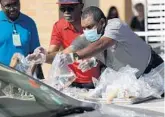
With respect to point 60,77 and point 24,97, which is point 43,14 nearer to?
point 60,77

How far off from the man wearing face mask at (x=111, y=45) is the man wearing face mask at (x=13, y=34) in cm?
75

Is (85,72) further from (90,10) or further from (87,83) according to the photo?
(90,10)

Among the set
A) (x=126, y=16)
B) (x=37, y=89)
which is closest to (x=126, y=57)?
(x=37, y=89)

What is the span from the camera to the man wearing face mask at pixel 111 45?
4965mm

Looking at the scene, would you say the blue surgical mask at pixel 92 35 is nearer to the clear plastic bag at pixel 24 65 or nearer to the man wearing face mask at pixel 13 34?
the clear plastic bag at pixel 24 65

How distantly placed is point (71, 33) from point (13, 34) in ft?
1.87

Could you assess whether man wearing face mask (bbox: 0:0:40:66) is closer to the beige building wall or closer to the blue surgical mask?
the blue surgical mask

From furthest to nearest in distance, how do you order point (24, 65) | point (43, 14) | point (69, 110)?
1. point (43, 14)
2. point (24, 65)
3. point (69, 110)

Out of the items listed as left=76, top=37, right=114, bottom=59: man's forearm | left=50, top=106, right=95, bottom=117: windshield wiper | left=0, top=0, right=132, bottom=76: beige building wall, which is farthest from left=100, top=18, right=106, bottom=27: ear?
left=0, top=0, right=132, bottom=76: beige building wall

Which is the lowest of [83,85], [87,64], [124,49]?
[83,85]

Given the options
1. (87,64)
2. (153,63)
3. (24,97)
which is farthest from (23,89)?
(153,63)

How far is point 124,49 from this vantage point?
16.8ft

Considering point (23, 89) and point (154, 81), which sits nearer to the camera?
point (23, 89)

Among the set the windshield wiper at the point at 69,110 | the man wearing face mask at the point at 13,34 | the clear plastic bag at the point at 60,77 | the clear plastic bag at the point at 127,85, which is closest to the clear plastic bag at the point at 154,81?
the clear plastic bag at the point at 127,85
